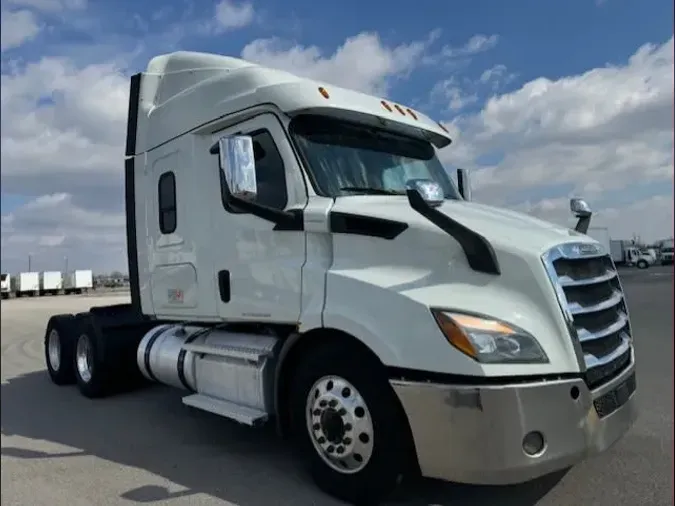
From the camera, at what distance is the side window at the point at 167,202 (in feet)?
18.3

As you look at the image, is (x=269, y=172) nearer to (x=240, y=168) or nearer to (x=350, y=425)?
(x=240, y=168)

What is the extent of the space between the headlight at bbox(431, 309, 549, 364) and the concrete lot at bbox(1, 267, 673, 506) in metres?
1.09

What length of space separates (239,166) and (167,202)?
6.25 ft

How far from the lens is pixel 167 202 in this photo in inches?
224

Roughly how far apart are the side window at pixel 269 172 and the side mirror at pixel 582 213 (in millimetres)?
2388

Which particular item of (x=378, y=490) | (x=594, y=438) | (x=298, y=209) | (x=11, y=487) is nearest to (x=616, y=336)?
(x=594, y=438)

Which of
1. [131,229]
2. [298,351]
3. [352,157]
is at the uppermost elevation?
[352,157]

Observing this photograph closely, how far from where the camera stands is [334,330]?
12.8 feet

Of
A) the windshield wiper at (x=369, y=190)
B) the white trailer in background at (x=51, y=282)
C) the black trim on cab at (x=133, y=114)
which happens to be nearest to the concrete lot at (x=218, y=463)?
the windshield wiper at (x=369, y=190)

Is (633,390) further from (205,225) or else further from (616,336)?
(205,225)

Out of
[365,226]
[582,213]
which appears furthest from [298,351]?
[582,213]

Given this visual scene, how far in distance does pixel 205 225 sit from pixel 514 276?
9.13ft

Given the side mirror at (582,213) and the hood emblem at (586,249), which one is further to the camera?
the side mirror at (582,213)

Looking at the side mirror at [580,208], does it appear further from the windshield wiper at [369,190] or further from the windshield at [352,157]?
the windshield wiper at [369,190]
